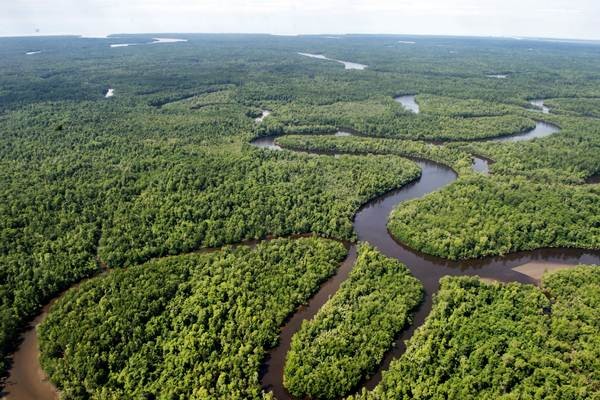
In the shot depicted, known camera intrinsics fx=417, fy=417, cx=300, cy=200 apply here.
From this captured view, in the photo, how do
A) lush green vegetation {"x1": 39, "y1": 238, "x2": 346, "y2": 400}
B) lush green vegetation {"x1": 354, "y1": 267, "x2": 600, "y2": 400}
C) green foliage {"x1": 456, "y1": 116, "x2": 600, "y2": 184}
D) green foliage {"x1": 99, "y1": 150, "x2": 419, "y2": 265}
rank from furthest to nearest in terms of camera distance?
green foliage {"x1": 456, "y1": 116, "x2": 600, "y2": 184} < green foliage {"x1": 99, "y1": 150, "x2": 419, "y2": 265} < lush green vegetation {"x1": 39, "y1": 238, "x2": 346, "y2": 400} < lush green vegetation {"x1": 354, "y1": 267, "x2": 600, "y2": 400}

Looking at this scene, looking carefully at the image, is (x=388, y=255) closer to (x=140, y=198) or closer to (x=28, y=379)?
(x=140, y=198)

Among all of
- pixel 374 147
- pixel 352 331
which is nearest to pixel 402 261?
pixel 352 331

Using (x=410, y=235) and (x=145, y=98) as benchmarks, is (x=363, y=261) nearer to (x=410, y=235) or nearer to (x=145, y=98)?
(x=410, y=235)

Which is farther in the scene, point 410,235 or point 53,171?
point 53,171

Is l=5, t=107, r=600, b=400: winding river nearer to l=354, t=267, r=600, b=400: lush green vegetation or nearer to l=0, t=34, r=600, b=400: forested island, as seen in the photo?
l=0, t=34, r=600, b=400: forested island

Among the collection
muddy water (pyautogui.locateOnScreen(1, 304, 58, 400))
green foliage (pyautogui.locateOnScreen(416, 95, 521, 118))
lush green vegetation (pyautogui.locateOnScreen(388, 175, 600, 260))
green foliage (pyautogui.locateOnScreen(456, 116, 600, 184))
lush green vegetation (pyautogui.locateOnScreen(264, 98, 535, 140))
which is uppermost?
green foliage (pyautogui.locateOnScreen(416, 95, 521, 118))

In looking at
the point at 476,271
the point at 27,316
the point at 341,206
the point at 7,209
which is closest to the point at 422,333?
the point at 476,271

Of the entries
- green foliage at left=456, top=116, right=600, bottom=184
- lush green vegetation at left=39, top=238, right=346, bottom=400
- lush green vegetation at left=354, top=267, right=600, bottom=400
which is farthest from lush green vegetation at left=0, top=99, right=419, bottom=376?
A: green foliage at left=456, top=116, right=600, bottom=184
